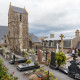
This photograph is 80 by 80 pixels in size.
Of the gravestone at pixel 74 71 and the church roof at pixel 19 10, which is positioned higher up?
the church roof at pixel 19 10

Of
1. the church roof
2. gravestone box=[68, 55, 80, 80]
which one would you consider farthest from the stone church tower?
gravestone box=[68, 55, 80, 80]

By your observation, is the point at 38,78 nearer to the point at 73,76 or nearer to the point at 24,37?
the point at 73,76

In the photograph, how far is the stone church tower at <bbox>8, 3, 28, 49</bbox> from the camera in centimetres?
3488

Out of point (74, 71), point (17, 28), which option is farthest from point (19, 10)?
point (74, 71)

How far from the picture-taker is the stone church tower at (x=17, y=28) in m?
34.9

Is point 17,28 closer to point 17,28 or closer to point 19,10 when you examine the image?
point 17,28

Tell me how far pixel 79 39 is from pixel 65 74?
71.7 feet

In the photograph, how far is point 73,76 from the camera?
9.54 metres

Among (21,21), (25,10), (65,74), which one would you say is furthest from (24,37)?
(65,74)

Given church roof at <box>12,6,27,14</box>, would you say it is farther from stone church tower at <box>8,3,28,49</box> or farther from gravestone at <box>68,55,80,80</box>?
gravestone at <box>68,55,80,80</box>

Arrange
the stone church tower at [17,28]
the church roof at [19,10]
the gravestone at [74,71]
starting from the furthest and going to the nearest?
1. the church roof at [19,10]
2. the stone church tower at [17,28]
3. the gravestone at [74,71]

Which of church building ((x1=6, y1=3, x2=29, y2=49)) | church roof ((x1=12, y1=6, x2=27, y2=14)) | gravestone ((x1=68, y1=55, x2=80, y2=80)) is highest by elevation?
church roof ((x1=12, y1=6, x2=27, y2=14))

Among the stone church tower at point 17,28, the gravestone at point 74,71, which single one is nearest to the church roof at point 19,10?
the stone church tower at point 17,28

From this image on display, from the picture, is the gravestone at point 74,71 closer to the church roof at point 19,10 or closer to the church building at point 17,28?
the church building at point 17,28
